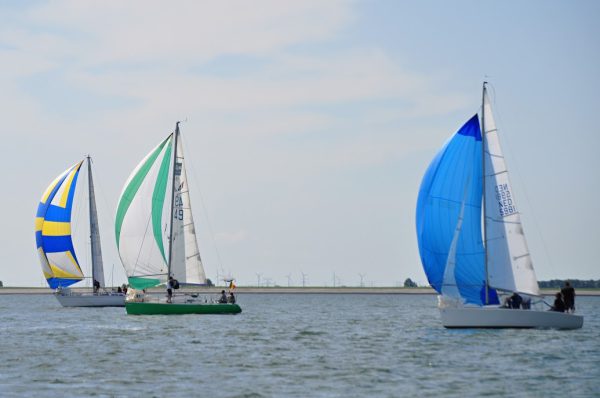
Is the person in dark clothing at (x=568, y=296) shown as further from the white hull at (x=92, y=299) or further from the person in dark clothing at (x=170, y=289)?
the white hull at (x=92, y=299)

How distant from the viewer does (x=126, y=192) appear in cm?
6812

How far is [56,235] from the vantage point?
299 feet

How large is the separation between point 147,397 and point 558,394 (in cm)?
1189

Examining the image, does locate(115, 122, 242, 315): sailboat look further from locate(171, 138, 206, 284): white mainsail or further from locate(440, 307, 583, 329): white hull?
locate(440, 307, 583, 329): white hull

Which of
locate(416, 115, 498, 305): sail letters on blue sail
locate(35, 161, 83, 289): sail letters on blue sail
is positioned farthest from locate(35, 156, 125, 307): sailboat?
locate(416, 115, 498, 305): sail letters on blue sail

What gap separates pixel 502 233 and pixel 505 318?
421cm

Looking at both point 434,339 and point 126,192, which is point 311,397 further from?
point 126,192

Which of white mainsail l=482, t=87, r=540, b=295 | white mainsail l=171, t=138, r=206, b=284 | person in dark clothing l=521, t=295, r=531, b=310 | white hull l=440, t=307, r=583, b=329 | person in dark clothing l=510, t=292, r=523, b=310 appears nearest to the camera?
white hull l=440, t=307, r=583, b=329

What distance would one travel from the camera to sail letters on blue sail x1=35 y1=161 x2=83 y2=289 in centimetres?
9119

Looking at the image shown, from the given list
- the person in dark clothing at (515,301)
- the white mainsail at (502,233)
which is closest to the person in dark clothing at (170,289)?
the white mainsail at (502,233)

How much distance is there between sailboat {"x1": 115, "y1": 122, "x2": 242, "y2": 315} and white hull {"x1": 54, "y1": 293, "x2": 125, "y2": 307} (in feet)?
72.7

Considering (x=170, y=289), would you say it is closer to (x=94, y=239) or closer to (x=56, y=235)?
(x=56, y=235)

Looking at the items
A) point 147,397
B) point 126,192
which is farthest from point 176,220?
point 147,397

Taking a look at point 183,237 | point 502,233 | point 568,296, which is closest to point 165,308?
point 183,237
